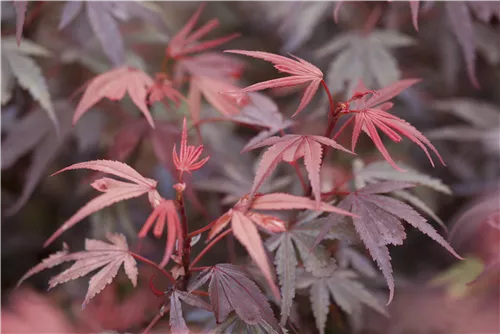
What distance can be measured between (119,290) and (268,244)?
762 millimetres

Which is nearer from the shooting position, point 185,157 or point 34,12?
point 185,157

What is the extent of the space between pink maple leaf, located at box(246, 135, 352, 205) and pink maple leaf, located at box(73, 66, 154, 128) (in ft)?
0.92

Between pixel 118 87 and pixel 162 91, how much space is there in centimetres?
7

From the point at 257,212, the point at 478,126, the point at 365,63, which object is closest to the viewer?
the point at 257,212

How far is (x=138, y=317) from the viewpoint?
44.1 inches

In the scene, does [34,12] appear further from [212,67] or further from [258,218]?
[258,218]

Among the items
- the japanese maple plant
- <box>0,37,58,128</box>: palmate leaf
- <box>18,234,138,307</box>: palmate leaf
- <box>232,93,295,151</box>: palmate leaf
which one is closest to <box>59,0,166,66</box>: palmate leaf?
the japanese maple plant

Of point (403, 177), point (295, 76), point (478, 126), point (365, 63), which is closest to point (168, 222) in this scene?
point (295, 76)

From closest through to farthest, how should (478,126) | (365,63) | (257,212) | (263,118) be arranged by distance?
(257,212) < (263,118) < (365,63) < (478,126)

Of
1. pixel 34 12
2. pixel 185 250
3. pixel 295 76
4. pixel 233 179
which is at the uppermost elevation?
pixel 295 76

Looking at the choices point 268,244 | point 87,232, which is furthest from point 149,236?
point 268,244

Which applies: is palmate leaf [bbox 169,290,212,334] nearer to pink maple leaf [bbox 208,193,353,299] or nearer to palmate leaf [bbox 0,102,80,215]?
pink maple leaf [bbox 208,193,353,299]

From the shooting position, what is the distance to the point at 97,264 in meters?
0.64

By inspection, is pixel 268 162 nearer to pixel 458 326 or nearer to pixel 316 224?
pixel 316 224
